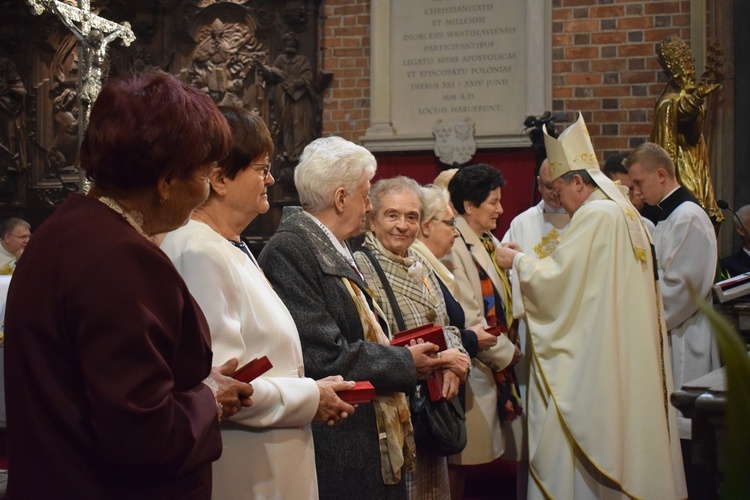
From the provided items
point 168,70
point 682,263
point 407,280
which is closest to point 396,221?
point 407,280

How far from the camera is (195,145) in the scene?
1476 millimetres

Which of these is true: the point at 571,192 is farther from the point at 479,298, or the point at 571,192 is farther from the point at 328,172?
the point at 328,172

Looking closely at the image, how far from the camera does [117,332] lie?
1.29 m

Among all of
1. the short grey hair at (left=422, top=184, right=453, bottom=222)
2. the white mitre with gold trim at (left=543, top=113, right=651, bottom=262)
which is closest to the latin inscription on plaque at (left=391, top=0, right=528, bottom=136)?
the white mitre with gold trim at (left=543, top=113, right=651, bottom=262)

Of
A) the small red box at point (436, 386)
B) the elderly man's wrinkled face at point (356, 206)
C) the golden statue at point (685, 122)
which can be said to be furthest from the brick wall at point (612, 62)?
the elderly man's wrinkled face at point (356, 206)

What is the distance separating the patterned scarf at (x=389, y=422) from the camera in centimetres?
253

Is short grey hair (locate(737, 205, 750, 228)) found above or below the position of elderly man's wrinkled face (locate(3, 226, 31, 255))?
above

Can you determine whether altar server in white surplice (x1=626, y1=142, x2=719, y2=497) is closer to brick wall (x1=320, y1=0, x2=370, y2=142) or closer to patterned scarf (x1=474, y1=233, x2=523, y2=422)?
patterned scarf (x1=474, y1=233, x2=523, y2=422)

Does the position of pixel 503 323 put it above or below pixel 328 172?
below

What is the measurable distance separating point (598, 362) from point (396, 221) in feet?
4.22

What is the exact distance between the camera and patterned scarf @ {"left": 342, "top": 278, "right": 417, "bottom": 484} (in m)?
2.53

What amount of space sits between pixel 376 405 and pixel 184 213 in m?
1.21

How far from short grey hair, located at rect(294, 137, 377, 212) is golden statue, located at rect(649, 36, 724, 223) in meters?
3.82

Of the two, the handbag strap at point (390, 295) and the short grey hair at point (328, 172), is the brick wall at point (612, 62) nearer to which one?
the handbag strap at point (390, 295)
